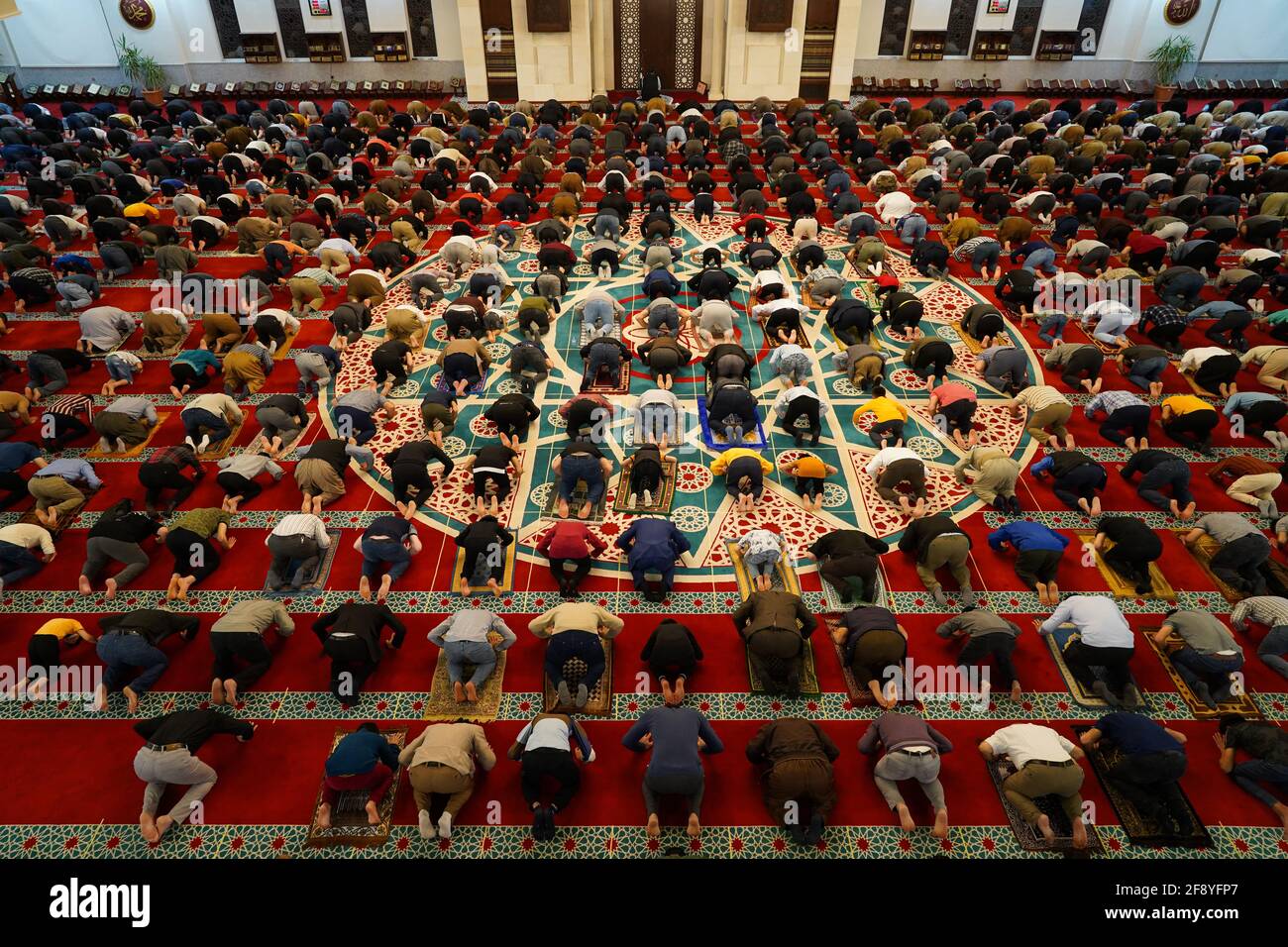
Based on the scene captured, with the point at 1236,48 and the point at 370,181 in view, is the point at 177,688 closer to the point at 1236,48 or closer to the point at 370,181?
the point at 370,181

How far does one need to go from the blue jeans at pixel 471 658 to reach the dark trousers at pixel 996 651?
148 inches

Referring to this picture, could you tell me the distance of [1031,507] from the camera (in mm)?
7875

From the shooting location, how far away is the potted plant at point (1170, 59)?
2198 cm

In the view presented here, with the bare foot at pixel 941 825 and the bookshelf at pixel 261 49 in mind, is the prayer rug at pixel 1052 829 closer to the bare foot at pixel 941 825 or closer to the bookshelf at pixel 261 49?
the bare foot at pixel 941 825

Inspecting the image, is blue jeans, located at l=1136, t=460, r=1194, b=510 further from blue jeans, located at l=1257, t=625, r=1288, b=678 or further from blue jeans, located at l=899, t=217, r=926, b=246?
blue jeans, located at l=899, t=217, r=926, b=246

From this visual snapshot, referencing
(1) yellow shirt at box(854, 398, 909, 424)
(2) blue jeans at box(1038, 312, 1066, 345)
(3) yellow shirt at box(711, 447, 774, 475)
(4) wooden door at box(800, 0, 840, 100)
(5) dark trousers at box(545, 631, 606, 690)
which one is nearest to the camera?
(5) dark trousers at box(545, 631, 606, 690)

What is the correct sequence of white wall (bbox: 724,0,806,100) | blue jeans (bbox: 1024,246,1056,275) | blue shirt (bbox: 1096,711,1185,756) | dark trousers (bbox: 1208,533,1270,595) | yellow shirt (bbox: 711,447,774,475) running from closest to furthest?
blue shirt (bbox: 1096,711,1185,756) → dark trousers (bbox: 1208,533,1270,595) → yellow shirt (bbox: 711,447,774,475) → blue jeans (bbox: 1024,246,1056,275) → white wall (bbox: 724,0,806,100)

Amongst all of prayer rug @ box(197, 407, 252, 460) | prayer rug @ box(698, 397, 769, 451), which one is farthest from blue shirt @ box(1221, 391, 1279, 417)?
prayer rug @ box(197, 407, 252, 460)

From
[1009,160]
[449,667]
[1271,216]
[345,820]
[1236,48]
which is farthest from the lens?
[1236,48]

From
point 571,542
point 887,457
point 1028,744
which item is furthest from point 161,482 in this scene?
point 1028,744

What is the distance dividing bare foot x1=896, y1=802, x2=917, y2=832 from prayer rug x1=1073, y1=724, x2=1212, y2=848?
1461 mm

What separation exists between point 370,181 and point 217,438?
28.6 feet

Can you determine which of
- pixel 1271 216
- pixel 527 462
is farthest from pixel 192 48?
pixel 1271 216

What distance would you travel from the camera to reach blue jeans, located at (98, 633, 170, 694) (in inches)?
236
